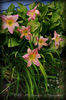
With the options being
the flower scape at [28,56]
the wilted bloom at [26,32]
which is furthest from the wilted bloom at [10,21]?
the wilted bloom at [26,32]

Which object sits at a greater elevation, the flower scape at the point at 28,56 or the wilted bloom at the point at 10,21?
the wilted bloom at the point at 10,21

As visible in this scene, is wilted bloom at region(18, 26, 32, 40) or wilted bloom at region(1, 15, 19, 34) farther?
wilted bloom at region(18, 26, 32, 40)

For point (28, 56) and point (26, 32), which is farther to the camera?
point (26, 32)

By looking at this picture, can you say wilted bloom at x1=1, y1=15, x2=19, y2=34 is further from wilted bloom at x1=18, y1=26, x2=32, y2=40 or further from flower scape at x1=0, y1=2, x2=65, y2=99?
wilted bloom at x1=18, y1=26, x2=32, y2=40

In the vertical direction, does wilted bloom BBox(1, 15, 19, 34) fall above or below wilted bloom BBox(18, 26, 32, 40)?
above

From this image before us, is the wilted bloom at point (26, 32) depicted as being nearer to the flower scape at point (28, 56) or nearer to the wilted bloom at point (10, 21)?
the flower scape at point (28, 56)

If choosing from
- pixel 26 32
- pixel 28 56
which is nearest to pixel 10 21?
pixel 26 32

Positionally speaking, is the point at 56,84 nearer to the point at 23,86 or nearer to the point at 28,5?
the point at 23,86

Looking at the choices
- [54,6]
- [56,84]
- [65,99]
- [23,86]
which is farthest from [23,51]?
[54,6]

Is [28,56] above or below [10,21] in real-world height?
below

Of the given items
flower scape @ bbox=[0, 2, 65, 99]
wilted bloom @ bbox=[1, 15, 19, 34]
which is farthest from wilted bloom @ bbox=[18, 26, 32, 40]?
wilted bloom @ bbox=[1, 15, 19, 34]

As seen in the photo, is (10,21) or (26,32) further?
(26,32)

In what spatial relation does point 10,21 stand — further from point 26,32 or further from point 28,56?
point 28,56
